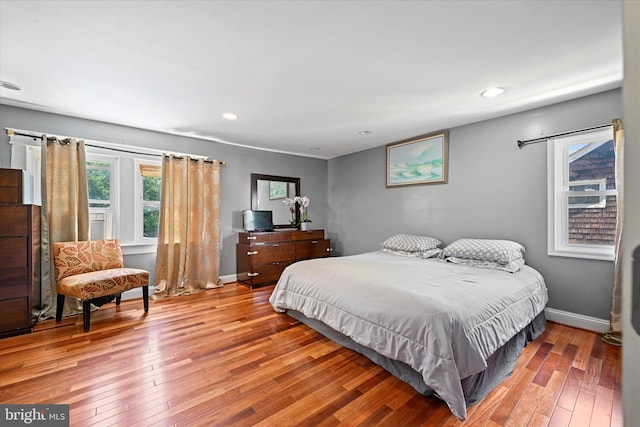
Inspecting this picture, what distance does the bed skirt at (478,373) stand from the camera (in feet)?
5.64

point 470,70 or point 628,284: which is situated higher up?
Answer: point 470,70

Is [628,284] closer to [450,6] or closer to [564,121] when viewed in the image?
[450,6]

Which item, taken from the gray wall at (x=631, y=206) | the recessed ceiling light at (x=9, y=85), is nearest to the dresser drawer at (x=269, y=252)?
the recessed ceiling light at (x=9, y=85)

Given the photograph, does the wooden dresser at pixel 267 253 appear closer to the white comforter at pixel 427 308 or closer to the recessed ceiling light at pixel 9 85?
the white comforter at pixel 427 308

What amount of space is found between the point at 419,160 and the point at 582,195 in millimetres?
1848

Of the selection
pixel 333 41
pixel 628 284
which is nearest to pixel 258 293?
pixel 333 41

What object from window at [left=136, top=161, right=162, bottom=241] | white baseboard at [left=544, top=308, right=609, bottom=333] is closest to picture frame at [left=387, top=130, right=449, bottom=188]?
white baseboard at [left=544, top=308, right=609, bottom=333]

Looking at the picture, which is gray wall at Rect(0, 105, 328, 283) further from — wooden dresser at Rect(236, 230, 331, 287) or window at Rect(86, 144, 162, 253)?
wooden dresser at Rect(236, 230, 331, 287)

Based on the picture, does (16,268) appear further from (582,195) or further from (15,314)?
(582,195)

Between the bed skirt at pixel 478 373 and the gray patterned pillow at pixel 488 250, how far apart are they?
627mm

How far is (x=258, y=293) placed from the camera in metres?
3.90

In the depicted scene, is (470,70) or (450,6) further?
(470,70)

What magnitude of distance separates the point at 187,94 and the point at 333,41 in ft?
5.20

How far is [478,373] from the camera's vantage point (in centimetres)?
173
